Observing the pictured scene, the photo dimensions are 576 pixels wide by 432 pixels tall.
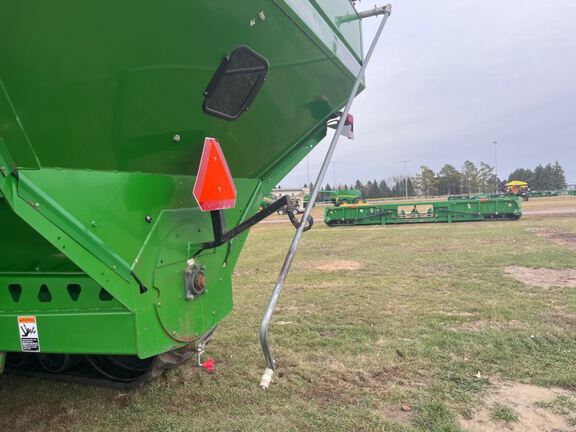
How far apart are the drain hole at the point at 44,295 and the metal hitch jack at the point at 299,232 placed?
115 centimetres

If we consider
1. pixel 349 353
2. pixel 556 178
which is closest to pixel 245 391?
pixel 349 353

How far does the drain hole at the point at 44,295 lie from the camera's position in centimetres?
219

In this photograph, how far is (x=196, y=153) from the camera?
88.6 inches

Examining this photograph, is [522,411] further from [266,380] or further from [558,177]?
[558,177]

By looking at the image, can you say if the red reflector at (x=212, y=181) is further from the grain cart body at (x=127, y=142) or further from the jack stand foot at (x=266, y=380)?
the jack stand foot at (x=266, y=380)

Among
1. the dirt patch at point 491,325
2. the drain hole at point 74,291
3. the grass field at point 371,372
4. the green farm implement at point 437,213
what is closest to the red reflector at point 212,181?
the drain hole at point 74,291

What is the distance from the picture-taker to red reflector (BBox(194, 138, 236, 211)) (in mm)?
2095

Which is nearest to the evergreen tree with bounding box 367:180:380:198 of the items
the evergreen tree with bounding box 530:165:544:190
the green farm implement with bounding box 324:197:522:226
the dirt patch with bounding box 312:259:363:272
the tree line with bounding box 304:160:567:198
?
the tree line with bounding box 304:160:567:198

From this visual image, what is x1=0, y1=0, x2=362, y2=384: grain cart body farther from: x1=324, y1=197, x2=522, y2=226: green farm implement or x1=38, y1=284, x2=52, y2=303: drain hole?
x1=324, y1=197, x2=522, y2=226: green farm implement

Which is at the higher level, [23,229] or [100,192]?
[100,192]

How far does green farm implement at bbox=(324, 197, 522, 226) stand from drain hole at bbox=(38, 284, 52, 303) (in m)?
17.4

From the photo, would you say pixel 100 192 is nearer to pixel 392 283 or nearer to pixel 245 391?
pixel 245 391

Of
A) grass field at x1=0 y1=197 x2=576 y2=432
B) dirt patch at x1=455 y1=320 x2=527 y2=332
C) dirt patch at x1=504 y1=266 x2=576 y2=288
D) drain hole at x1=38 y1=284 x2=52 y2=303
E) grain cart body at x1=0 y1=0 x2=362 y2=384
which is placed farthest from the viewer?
dirt patch at x1=504 y1=266 x2=576 y2=288

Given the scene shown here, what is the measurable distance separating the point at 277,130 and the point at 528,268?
6.42 m
